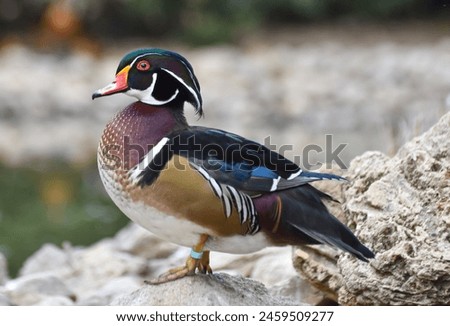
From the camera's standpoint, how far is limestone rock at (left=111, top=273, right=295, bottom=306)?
9.16 feet

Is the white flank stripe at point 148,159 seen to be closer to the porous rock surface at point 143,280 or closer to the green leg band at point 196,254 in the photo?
the green leg band at point 196,254

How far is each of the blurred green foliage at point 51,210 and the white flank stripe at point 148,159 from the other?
150 inches

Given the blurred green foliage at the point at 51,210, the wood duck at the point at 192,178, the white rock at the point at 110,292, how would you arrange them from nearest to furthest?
the wood duck at the point at 192,178 < the white rock at the point at 110,292 < the blurred green foliage at the point at 51,210

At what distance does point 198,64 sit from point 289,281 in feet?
31.6

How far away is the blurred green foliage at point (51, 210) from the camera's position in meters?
7.07

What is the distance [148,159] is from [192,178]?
142 millimetres

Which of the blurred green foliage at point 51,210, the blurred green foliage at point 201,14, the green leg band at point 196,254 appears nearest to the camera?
the green leg band at point 196,254

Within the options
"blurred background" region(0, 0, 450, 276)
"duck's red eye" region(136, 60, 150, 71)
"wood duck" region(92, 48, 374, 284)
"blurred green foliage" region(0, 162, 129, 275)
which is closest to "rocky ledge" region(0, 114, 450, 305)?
"wood duck" region(92, 48, 374, 284)

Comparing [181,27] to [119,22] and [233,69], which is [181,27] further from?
[233,69]

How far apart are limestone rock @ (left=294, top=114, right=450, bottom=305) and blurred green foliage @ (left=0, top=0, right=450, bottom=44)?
1197cm

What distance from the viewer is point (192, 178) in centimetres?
260

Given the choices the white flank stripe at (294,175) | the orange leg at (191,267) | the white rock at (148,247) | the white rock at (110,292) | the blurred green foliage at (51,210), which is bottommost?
the blurred green foliage at (51,210)

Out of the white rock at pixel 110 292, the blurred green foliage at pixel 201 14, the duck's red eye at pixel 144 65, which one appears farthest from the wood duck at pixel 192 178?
the blurred green foliage at pixel 201 14
